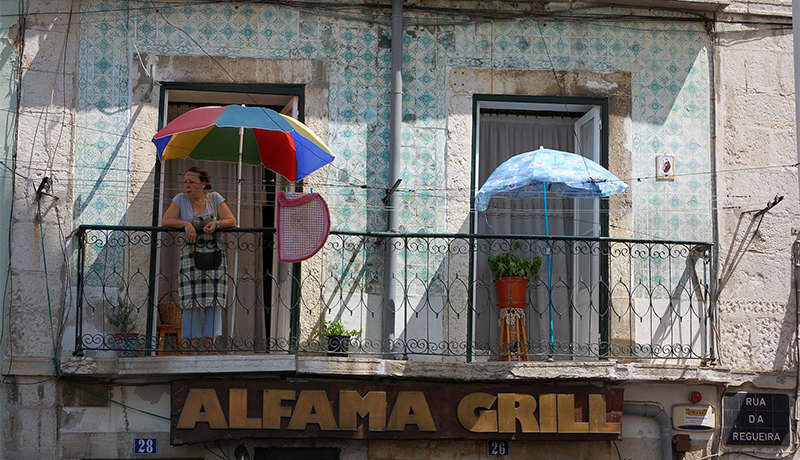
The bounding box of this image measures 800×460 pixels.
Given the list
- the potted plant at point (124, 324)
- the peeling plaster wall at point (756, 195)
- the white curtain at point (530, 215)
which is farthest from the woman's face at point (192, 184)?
the peeling plaster wall at point (756, 195)

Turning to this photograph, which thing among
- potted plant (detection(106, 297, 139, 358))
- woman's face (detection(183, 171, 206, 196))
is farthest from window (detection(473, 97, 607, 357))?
potted plant (detection(106, 297, 139, 358))

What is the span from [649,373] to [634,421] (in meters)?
0.46

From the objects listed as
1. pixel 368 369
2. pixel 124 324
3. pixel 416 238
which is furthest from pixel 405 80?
pixel 124 324

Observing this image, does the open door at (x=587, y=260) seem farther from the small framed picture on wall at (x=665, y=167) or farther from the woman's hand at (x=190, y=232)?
the woman's hand at (x=190, y=232)

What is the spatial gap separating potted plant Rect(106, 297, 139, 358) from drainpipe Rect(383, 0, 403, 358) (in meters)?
1.95

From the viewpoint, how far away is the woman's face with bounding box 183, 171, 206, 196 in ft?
30.2

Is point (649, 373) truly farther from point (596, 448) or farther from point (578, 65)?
point (578, 65)

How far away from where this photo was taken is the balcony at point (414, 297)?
9.27m

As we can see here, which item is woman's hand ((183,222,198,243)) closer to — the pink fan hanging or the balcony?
the balcony

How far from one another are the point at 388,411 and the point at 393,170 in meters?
1.94

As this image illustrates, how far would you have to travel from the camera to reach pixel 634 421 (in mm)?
9445

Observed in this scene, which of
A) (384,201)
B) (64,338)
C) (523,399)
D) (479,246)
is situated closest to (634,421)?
(523,399)

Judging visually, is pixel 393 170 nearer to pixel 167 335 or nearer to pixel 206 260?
pixel 206 260

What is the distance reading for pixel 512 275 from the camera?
962cm
